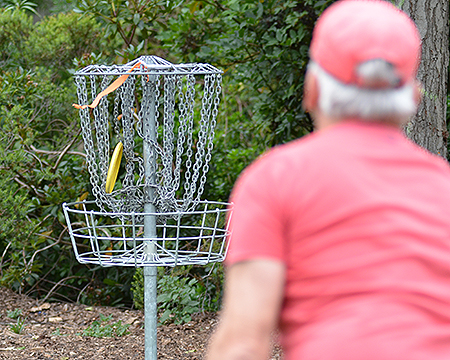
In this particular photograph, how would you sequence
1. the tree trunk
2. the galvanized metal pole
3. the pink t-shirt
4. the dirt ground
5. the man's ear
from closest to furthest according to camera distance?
1. the pink t-shirt
2. the man's ear
3. the galvanized metal pole
4. the tree trunk
5. the dirt ground

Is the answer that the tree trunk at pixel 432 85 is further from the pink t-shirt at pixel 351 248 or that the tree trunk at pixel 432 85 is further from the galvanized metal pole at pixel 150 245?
the pink t-shirt at pixel 351 248

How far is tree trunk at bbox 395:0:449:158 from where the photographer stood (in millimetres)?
3051

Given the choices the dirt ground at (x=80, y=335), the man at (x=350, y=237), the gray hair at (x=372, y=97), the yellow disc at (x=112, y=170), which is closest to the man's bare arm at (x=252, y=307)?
the man at (x=350, y=237)

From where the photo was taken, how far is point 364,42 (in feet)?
3.40

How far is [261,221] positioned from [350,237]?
6.0 inches

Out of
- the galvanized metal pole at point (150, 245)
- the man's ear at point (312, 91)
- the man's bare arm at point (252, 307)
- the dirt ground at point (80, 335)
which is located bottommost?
the dirt ground at point (80, 335)

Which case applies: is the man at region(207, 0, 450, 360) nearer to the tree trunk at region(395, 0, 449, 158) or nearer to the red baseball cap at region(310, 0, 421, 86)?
the red baseball cap at region(310, 0, 421, 86)

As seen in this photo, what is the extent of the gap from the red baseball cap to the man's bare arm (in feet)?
1.18

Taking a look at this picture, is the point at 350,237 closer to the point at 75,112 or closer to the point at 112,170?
the point at 112,170

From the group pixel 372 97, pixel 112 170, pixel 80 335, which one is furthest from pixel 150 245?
pixel 80 335

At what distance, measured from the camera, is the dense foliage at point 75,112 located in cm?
458

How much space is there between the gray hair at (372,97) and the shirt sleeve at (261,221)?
162 millimetres

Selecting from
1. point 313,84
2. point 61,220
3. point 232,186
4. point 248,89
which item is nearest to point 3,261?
point 61,220

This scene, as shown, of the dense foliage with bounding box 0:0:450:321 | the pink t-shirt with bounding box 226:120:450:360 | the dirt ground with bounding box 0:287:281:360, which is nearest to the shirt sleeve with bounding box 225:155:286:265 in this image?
the pink t-shirt with bounding box 226:120:450:360
